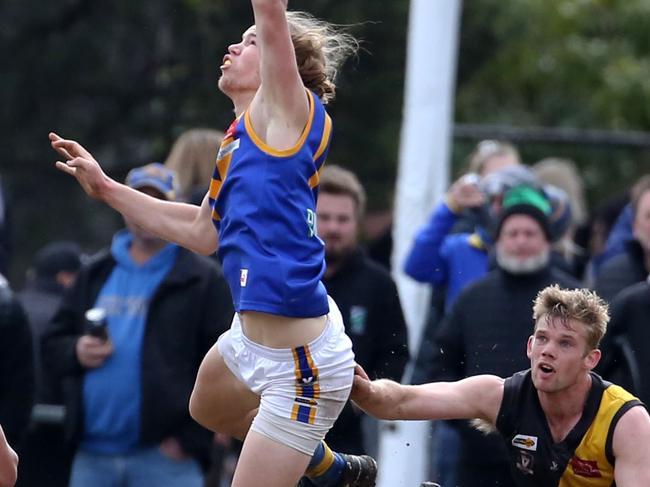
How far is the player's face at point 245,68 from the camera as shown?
210 inches

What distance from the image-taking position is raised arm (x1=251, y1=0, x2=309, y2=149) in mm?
4891

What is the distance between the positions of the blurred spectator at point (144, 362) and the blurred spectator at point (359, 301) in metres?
0.55

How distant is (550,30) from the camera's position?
17.6 metres

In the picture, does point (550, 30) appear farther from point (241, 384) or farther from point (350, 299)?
point (241, 384)

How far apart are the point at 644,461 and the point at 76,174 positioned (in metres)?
2.18

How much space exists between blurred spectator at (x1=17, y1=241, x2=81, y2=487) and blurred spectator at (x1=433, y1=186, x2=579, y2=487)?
190 centimetres

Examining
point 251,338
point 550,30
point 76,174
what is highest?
point 550,30

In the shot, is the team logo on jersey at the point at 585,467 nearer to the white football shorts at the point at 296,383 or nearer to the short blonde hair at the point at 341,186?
the white football shorts at the point at 296,383

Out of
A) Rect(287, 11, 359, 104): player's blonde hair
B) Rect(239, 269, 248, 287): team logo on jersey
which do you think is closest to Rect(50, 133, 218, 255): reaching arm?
Rect(239, 269, 248, 287): team logo on jersey

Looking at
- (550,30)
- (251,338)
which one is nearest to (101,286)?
(251,338)

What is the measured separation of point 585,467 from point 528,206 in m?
2.37

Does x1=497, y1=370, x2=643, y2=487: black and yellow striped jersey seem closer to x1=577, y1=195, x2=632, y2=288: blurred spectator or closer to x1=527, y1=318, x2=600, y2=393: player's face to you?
x1=527, y1=318, x2=600, y2=393: player's face

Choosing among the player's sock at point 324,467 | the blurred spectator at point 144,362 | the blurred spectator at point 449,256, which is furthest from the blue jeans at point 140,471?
the player's sock at point 324,467

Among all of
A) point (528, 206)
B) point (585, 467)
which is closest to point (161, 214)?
point (585, 467)
